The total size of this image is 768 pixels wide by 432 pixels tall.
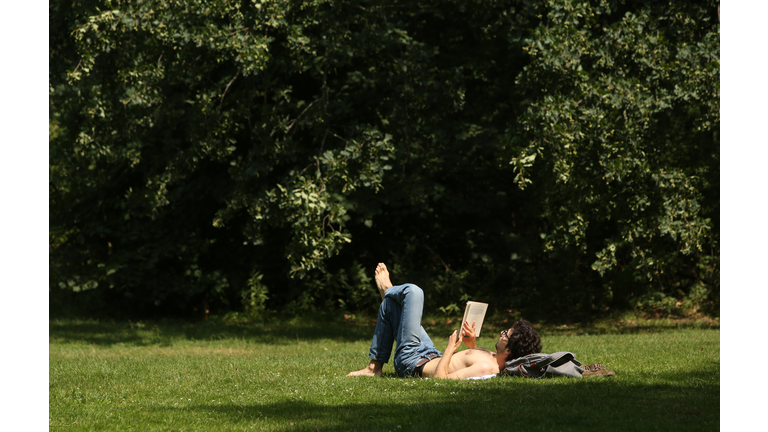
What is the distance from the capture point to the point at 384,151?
12.4m

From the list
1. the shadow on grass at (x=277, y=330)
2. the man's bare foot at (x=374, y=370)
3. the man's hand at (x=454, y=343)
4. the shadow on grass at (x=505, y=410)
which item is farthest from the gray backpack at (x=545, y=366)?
the shadow on grass at (x=277, y=330)

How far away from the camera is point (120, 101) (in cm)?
1281

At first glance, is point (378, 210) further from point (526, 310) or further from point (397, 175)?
point (526, 310)

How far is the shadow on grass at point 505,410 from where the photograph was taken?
506 cm

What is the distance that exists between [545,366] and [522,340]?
32cm

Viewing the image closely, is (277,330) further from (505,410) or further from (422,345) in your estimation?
(505,410)

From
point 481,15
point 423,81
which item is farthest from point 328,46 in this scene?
point 481,15

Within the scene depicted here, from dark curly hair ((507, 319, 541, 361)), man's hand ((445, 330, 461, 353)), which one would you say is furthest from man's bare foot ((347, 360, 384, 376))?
dark curly hair ((507, 319, 541, 361))

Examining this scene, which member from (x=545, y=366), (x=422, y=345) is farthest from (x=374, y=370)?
(x=545, y=366)

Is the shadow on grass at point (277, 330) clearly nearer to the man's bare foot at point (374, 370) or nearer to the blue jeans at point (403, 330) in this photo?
the man's bare foot at point (374, 370)

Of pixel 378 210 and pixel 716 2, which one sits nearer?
pixel 716 2

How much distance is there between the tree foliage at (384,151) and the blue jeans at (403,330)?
419 centimetres

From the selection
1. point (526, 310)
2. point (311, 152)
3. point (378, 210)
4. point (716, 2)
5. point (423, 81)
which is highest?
point (716, 2)

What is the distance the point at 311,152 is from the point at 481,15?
425 centimetres
